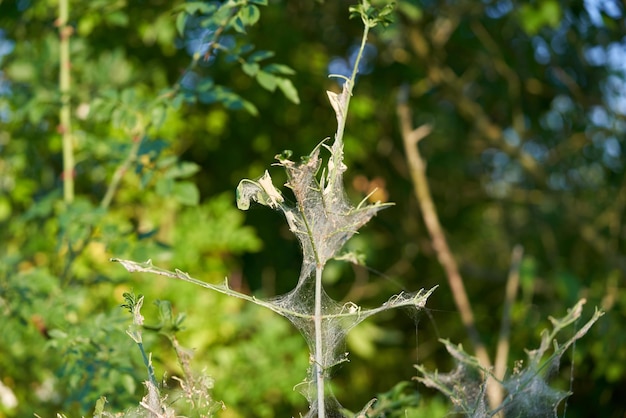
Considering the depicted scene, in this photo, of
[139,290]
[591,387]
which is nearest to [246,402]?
[139,290]

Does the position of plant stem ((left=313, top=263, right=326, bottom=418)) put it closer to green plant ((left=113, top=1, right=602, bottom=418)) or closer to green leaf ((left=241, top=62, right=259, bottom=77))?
green plant ((left=113, top=1, right=602, bottom=418))

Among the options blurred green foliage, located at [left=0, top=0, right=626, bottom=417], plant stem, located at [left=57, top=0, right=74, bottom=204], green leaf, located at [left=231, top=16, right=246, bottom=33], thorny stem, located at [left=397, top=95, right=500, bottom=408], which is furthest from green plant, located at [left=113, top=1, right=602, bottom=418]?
thorny stem, located at [left=397, top=95, right=500, bottom=408]

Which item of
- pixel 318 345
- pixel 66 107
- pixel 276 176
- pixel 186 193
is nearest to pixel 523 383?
pixel 318 345

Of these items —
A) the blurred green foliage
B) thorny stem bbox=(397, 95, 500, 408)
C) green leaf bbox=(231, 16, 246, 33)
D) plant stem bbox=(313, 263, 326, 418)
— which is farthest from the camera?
thorny stem bbox=(397, 95, 500, 408)

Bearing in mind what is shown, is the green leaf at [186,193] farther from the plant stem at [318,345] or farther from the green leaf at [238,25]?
the plant stem at [318,345]

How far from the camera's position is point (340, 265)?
4660 millimetres

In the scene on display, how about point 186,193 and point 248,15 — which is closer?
point 248,15

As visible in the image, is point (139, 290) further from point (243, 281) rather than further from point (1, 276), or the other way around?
point (243, 281)

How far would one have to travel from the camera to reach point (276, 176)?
485 cm

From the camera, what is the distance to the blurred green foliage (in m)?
2.32

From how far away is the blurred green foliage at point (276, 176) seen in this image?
2.32 meters

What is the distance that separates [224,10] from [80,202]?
0.74m

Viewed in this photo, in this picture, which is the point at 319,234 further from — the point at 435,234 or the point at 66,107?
the point at 435,234

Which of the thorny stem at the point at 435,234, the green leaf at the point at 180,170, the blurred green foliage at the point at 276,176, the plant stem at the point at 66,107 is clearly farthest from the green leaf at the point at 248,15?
the thorny stem at the point at 435,234
